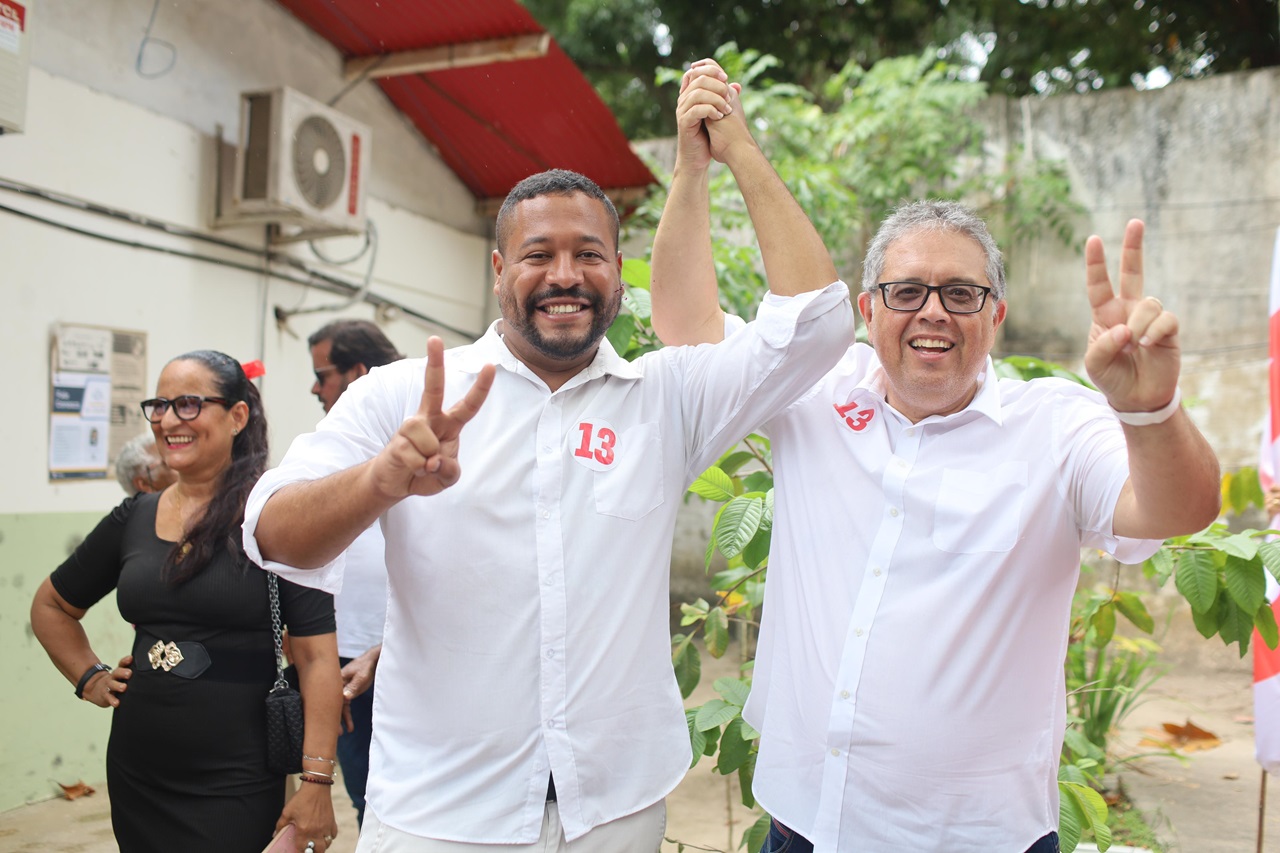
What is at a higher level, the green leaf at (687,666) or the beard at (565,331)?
the beard at (565,331)

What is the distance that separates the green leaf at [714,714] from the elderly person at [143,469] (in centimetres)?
210

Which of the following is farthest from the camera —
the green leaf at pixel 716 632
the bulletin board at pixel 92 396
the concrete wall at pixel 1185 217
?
the concrete wall at pixel 1185 217

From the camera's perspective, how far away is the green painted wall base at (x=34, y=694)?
168 inches

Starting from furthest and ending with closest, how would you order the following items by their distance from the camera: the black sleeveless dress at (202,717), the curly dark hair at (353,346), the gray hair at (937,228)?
the curly dark hair at (353,346) < the black sleeveless dress at (202,717) < the gray hair at (937,228)

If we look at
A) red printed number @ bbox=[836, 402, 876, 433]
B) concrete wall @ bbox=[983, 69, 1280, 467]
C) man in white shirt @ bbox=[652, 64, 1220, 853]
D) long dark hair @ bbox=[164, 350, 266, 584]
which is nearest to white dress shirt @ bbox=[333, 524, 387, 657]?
long dark hair @ bbox=[164, 350, 266, 584]

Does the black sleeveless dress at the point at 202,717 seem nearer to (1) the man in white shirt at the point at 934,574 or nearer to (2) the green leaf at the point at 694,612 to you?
(2) the green leaf at the point at 694,612

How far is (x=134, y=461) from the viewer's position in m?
3.58

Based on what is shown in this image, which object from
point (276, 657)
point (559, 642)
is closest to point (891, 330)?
point (559, 642)

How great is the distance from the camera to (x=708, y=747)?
2473 mm

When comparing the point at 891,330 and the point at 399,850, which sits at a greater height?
the point at 891,330

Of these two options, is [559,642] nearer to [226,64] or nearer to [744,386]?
[744,386]

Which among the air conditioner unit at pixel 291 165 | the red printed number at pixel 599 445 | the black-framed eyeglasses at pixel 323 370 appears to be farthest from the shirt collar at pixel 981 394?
the air conditioner unit at pixel 291 165

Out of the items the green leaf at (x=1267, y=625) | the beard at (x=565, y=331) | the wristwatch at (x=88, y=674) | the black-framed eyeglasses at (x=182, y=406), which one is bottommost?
the wristwatch at (x=88, y=674)

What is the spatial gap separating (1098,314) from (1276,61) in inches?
398
